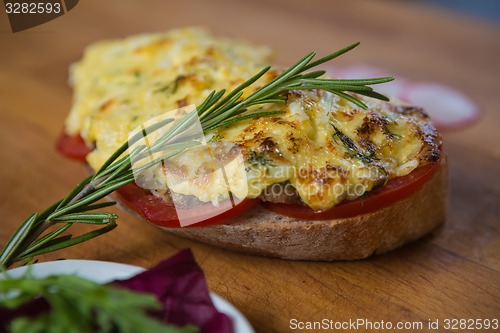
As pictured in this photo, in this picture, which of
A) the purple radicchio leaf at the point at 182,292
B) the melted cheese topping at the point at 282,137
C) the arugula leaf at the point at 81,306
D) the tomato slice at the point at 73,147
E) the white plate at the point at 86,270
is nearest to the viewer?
the arugula leaf at the point at 81,306

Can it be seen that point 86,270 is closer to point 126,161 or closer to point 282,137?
point 126,161

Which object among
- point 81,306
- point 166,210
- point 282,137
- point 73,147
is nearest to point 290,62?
point 73,147

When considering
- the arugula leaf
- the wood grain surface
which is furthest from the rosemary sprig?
the arugula leaf

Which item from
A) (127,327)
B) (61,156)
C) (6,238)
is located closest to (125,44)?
(61,156)

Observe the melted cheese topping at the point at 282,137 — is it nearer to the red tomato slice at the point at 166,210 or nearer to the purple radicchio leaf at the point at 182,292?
the red tomato slice at the point at 166,210

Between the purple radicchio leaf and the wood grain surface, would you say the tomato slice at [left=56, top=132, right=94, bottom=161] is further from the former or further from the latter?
the purple radicchio leaf

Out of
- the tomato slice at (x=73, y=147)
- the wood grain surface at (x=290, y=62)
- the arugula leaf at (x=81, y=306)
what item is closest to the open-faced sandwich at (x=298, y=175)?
the wood grain surface at (x=290, y=62)
